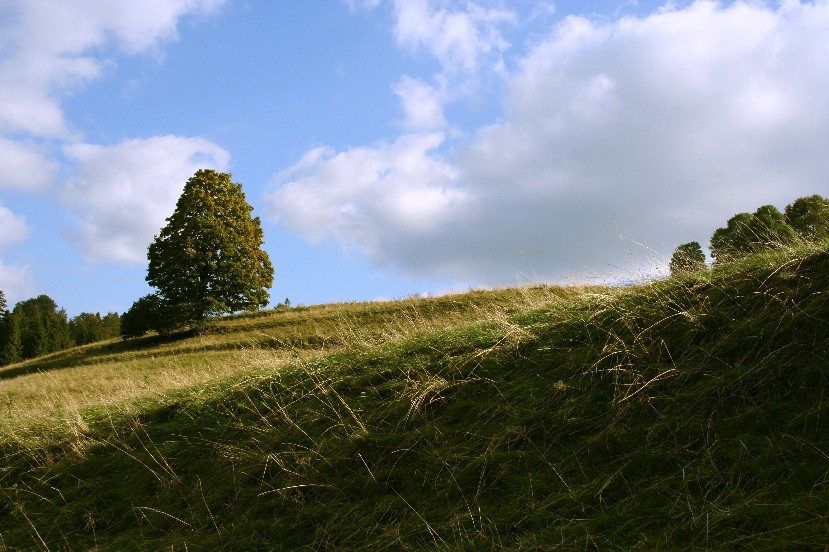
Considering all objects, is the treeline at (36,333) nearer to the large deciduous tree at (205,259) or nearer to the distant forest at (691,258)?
the distant forest at (691,258)

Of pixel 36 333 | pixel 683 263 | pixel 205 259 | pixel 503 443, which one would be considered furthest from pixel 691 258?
pixel 36 333

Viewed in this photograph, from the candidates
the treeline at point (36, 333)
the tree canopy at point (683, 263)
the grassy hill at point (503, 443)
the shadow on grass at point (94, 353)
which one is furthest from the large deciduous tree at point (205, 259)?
the tree canopy at point (683, 263)

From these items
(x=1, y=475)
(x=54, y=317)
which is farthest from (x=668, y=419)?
(x=54, y=317)

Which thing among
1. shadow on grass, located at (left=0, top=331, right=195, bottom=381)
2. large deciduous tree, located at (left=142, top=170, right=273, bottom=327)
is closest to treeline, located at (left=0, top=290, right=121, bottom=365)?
shadow on grass, located at (left=0, top=331, right=195, bottom=381)

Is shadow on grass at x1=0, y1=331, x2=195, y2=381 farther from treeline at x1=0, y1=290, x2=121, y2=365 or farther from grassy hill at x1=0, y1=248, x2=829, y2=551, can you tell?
grassy hill at x1=0, y1=248, x2=829, y2=551

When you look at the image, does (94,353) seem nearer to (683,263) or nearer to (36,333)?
(683,263)

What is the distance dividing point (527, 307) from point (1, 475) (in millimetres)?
8290

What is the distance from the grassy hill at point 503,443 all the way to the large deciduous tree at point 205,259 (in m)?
25.9

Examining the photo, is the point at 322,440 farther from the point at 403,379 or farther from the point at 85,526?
Result: the point at 85,526

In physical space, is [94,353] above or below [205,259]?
below

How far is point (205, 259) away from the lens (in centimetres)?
3412

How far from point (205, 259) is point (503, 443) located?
32144 millimetres

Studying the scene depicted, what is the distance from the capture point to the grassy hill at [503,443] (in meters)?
3.99

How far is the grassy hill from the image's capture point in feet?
13.1
